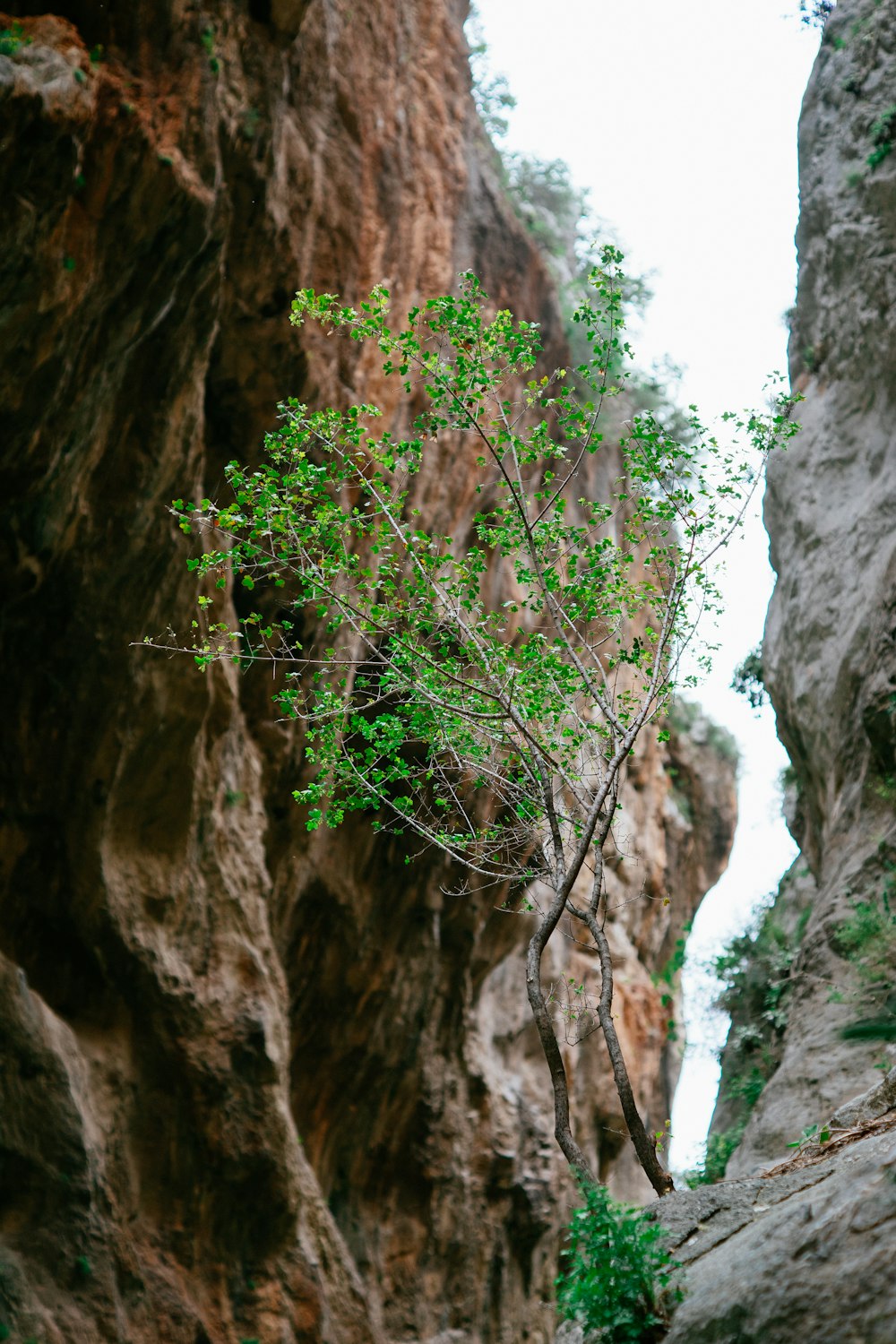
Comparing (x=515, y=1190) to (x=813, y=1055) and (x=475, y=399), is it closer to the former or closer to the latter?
(x=813, y=1055)

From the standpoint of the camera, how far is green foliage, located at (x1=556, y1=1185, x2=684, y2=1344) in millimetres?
5941

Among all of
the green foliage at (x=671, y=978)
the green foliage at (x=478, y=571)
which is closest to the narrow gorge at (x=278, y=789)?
the green foliage at (x=478, y=571)

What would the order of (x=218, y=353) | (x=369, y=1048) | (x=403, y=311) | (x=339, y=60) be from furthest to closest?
(x=369, y=1048) → (x=403, y=311) → (x=339, y=60) → (x=218, y=353)

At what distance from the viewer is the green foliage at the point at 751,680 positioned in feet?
68.6

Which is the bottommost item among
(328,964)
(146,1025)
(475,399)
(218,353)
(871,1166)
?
(871,1166)

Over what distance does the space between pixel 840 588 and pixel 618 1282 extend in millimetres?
12742

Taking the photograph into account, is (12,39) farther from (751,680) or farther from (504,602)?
(751,680)

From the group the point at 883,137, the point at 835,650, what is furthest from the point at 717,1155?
the point at 883,137

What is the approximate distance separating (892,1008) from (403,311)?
1039 cm

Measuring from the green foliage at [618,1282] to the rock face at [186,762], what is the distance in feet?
14.1

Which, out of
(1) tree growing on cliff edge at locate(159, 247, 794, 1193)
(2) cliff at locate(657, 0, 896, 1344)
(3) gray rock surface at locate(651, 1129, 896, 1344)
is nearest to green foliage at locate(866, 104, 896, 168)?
(2) cliff at locate(657, 0, 896, 1344)

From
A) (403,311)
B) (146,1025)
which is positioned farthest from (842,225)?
(146,1025)

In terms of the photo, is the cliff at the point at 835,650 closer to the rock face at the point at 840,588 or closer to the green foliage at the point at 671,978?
the rock face at the point at 840,588

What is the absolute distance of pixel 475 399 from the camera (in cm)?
977
